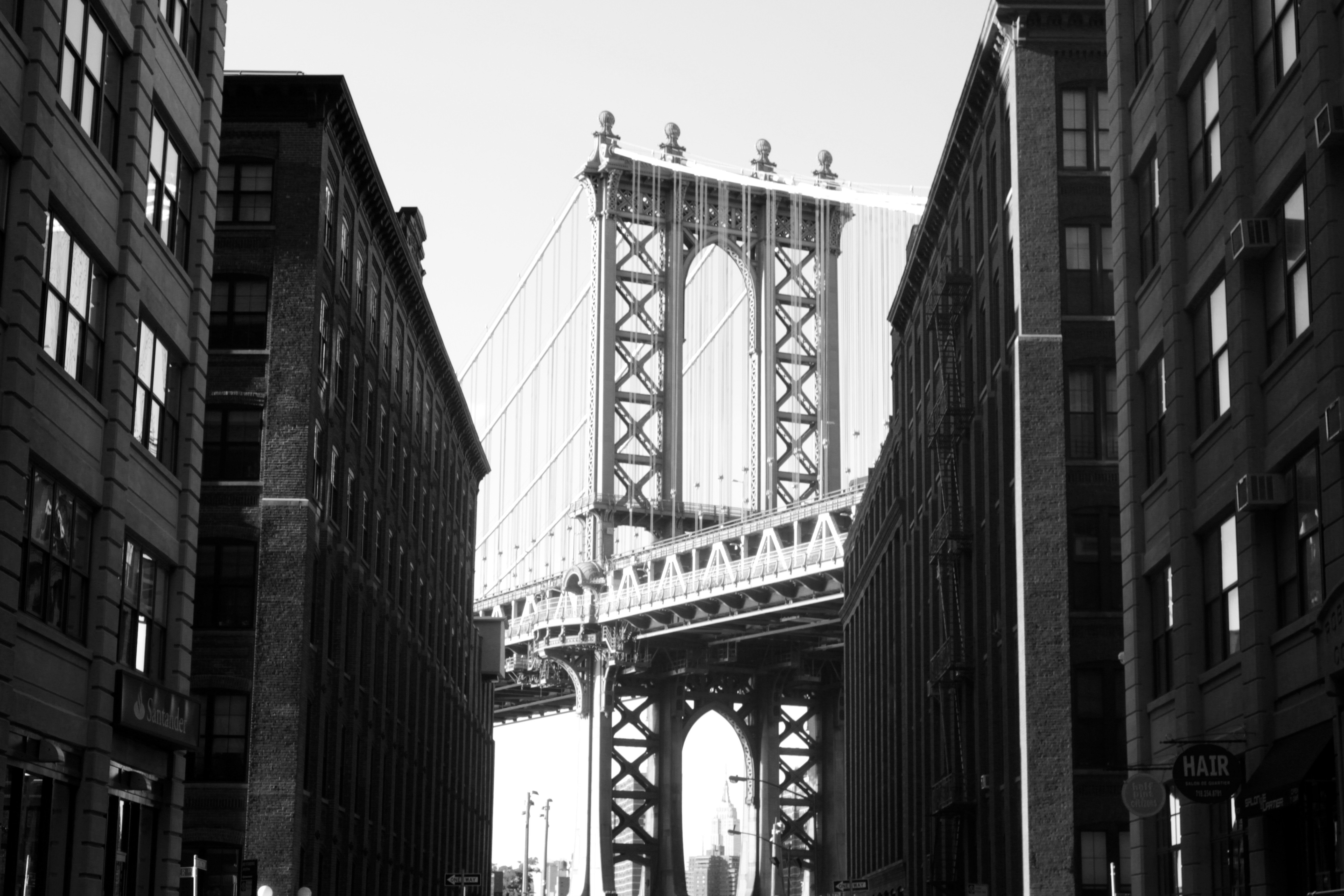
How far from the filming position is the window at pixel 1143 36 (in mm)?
33312

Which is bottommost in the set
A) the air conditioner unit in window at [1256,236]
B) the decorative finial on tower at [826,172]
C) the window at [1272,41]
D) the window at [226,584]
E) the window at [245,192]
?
the window at [226,584]

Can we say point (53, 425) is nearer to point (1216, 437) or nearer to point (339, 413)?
point (1216, 437)

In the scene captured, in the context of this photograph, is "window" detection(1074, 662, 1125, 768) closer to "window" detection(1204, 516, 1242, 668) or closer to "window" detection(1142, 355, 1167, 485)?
"window" detection(1142, 355, 1167, 485)

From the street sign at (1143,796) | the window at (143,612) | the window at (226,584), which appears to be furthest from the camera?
the window at (226,584)

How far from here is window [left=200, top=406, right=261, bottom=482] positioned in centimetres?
5050

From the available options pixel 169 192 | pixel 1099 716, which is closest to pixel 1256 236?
pixel 169 192

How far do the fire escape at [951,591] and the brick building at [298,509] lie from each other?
16.6m

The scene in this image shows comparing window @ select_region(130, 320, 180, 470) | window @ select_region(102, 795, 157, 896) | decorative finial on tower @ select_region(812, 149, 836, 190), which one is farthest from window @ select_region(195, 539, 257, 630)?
decorative finial on tower @ select_region(812, 149, 836, 190)

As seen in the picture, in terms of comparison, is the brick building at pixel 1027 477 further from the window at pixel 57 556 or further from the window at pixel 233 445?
the window at pixel 57 556

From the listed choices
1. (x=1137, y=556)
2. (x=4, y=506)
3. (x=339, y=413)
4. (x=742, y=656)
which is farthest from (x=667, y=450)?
(x=4, y=506)

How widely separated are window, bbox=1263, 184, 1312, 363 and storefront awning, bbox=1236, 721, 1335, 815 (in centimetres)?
486

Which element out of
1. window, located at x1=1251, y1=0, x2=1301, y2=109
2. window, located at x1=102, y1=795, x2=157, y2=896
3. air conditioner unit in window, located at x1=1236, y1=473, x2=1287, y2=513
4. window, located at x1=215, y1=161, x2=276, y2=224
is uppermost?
window, located at x1=215, y1=161, x2=276, y2=224

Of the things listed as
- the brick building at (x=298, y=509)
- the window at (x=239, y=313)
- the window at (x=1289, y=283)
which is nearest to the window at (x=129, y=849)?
the brick building at (x=298, y=509)

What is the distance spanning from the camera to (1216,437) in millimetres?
28609
